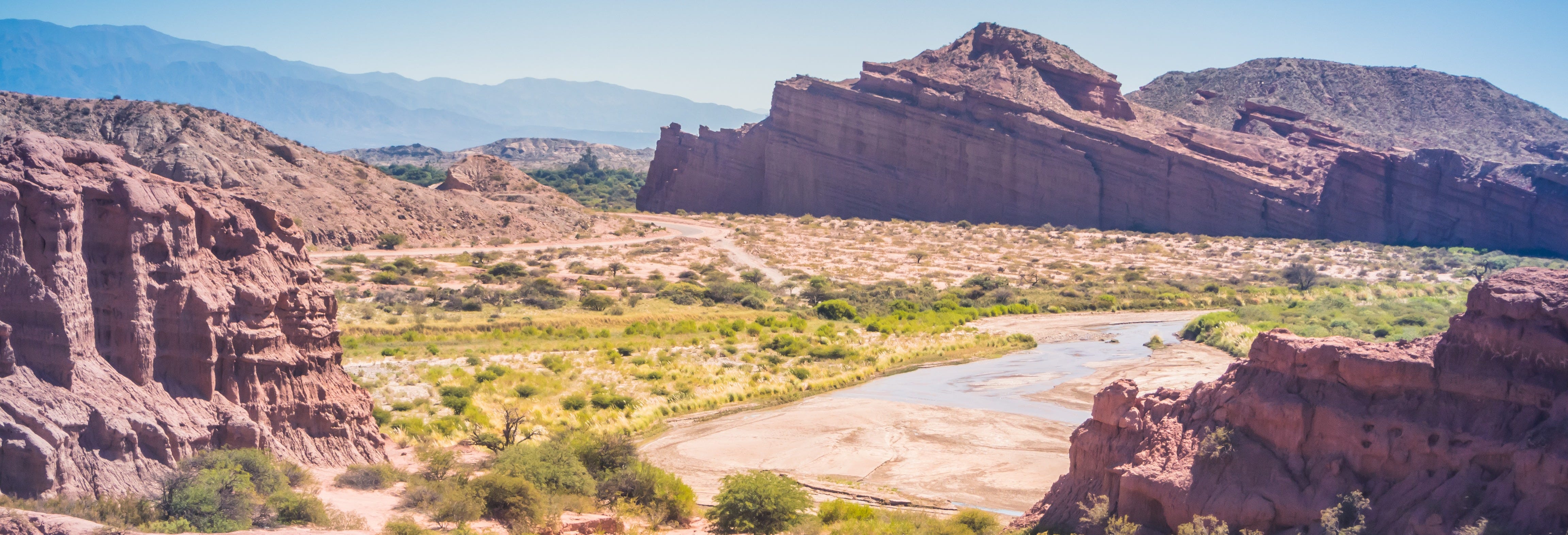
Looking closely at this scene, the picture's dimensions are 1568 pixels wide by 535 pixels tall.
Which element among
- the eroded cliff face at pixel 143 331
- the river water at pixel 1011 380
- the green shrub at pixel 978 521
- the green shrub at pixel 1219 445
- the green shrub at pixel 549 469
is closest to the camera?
the eroded cliff face at pixel 143 331

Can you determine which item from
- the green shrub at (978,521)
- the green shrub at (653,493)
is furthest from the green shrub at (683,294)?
the green shrub at (978,521)

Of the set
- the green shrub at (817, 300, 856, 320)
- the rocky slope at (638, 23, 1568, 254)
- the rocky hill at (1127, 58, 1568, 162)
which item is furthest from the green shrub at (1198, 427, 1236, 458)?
the rocky hill at (1127, 58, 1568, 162)

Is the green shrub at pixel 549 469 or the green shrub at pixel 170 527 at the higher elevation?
the green shrub at pixel 170 527

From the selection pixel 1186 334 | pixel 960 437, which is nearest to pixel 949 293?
pixel 1186 334

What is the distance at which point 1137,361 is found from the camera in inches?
1255

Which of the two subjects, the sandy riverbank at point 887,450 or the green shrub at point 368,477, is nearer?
the green shrub at point 368,477

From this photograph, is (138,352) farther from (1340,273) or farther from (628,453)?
(1340,273)

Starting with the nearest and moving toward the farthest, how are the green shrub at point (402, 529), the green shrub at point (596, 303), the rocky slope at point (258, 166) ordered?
the green shrub at point (402, 529), the green shrub at point (596, 303), the rocky slope at point (258, 166)

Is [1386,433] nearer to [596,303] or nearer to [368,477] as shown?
[368,477]

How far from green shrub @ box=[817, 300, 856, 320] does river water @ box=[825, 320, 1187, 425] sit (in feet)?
28.4

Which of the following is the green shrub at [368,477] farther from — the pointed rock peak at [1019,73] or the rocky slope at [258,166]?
the pointed rock peak at [1019,73]

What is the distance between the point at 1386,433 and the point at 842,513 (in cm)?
828

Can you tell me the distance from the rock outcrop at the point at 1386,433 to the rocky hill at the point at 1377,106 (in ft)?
246

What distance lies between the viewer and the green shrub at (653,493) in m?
15.6
